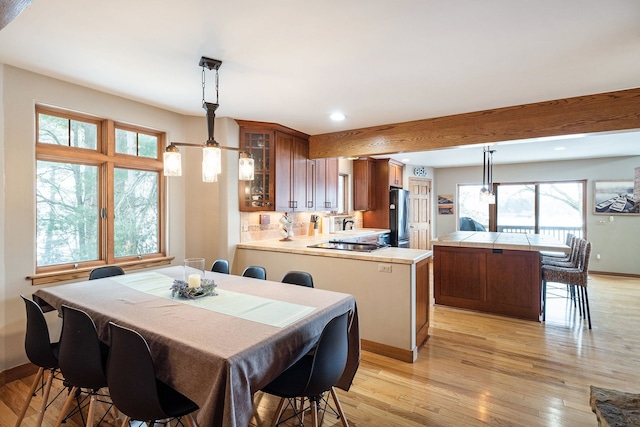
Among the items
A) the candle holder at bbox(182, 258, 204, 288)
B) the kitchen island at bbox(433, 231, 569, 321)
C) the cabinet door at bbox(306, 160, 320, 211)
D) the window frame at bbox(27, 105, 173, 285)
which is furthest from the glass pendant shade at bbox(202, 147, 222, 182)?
the kitchen island at bbox(433, 231, 569, 321)

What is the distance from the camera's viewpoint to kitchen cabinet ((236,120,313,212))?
3.86 metres

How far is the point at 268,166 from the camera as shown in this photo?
13.0 feet

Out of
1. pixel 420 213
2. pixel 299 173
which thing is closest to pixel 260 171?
pixel 299 173

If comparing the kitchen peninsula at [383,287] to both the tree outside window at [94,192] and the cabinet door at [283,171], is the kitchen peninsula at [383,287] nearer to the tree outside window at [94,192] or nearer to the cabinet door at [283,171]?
the cabinet door at [283,171]

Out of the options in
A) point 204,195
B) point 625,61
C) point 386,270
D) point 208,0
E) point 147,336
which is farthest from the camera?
point 204,195

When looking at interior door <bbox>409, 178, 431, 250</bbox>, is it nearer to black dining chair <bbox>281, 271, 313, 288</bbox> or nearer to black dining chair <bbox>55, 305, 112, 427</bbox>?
black dining chair <bbox>281, 271, 313, 288</bbox>

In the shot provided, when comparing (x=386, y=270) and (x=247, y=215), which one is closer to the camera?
(x=386, y=270)

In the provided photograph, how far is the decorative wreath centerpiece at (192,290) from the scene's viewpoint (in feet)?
6.45

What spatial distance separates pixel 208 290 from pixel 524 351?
2969 mm

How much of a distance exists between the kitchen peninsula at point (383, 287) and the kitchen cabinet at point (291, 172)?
35.2 inches

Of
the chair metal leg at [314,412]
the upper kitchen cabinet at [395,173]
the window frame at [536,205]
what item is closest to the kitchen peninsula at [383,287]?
the chair metal leg at [314,412]

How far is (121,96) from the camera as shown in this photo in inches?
121

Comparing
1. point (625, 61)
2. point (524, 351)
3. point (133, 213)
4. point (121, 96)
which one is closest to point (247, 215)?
point (133, 213)

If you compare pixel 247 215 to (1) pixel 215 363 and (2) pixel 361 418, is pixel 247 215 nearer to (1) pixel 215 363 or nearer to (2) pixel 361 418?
(2) pixel 361 418
